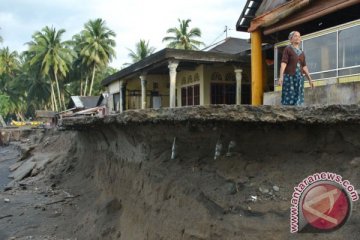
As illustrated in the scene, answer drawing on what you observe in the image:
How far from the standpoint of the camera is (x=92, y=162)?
10.0 m

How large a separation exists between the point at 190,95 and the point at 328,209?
1632 cm

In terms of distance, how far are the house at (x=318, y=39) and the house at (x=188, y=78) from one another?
83.2 inches

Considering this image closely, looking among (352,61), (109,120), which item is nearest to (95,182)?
(109,120)

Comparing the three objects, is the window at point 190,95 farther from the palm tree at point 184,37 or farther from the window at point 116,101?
the palm tree at point 184,37

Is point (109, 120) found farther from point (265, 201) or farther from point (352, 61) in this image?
point (352, 61)

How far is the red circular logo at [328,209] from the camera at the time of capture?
3.15 metres

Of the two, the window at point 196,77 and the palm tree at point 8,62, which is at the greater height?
the palm tree at point 8,62

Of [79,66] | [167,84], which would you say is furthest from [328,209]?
[79,66]

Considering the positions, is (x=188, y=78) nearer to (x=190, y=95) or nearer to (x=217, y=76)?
(x=190, y=95)

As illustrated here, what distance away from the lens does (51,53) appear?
161ft

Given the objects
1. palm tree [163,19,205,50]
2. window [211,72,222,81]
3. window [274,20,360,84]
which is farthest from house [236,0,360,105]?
palm tree [163,19,205,50]

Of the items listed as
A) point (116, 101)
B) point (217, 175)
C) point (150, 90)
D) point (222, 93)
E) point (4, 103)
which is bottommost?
point (217, 175)

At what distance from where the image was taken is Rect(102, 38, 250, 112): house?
52.1 ft

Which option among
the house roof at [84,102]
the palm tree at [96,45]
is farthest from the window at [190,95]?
the palm tree at [96,45]
